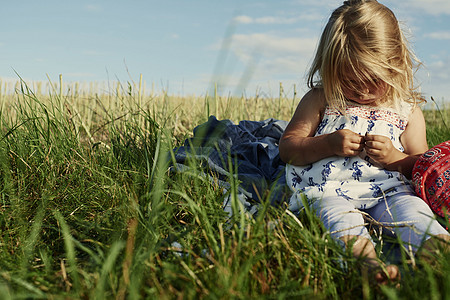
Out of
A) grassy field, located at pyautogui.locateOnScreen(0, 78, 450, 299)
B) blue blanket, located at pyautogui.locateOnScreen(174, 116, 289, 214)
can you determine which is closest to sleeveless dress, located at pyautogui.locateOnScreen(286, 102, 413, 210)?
blue blanket, located at pyautogui.locateOnScreen(174, 116, 289, 214)

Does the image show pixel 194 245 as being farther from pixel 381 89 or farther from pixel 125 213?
pixel 381 89

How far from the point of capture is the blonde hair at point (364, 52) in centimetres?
173

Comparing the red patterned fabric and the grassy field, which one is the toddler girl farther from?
the grassy field

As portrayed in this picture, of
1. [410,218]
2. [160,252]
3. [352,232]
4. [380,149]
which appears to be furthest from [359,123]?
[160,252]

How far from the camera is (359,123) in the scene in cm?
182

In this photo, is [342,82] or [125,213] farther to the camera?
[342,82]

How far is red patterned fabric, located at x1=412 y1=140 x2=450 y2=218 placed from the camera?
5.33 ft

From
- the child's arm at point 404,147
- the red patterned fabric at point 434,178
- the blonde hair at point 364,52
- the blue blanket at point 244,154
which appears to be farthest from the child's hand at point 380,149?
the blue blanket at point 244,154

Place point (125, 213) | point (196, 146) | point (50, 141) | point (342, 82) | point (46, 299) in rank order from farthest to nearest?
1. point (196, 146)
2. point (50, 141)
3. point (342, 82)
4. point (125, 213)
5. point (46, 299)

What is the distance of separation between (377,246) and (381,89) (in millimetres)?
757

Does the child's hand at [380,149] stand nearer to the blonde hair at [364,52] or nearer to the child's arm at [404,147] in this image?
the child's arm at [404,147]

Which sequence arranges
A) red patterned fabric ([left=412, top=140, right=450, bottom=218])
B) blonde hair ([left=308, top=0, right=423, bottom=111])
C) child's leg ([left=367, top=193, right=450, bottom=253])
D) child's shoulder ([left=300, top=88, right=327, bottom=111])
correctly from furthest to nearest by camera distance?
child's shoulder ([left=300, top=88, right=327, bottom=111]) → blonde hair ([left=308, top=0, right=423, bottom=111]) → red patterned fabric ([left=412, top=140, right=450, bottom=218]) → child's leg ([left=367, top=193, right=450, bottom=253])

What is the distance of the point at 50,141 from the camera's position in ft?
6.93


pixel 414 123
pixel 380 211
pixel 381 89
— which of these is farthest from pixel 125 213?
pixel 414 123
